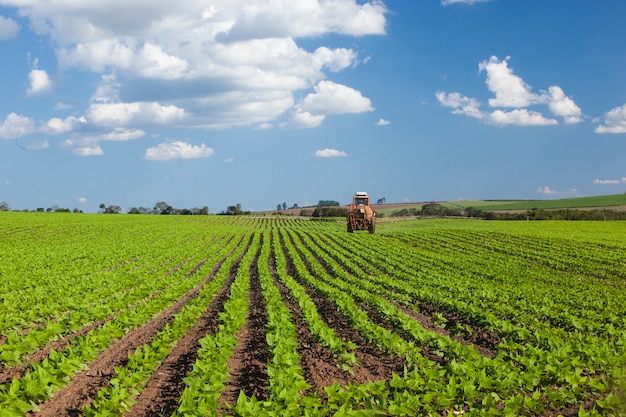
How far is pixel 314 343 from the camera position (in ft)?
31.2

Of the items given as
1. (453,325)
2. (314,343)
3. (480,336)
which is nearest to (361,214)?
(453,325)

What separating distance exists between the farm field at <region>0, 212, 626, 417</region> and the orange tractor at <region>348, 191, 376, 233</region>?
765 inches

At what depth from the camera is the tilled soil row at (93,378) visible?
6.54m

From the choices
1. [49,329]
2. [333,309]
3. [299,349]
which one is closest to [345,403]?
[299,349]

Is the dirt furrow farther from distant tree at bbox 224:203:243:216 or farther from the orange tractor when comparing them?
distant tree at bbox 224:203:243:216

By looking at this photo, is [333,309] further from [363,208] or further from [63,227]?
[63,227]

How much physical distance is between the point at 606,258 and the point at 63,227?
4684 cm

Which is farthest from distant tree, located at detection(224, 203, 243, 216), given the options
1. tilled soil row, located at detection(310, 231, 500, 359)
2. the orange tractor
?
tilled soil row, located at detection(310, 231, 500, 359)

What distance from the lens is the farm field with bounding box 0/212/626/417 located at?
6.36 m

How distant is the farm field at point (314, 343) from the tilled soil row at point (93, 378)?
0.03 metres

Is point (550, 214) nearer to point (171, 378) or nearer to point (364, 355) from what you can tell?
point (364, 355)

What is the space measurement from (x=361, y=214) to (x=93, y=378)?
1449 inches

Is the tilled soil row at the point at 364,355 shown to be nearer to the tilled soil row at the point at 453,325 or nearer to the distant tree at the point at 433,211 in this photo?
the tilled soil row at the point at 453,325

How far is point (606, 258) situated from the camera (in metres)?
26.4
